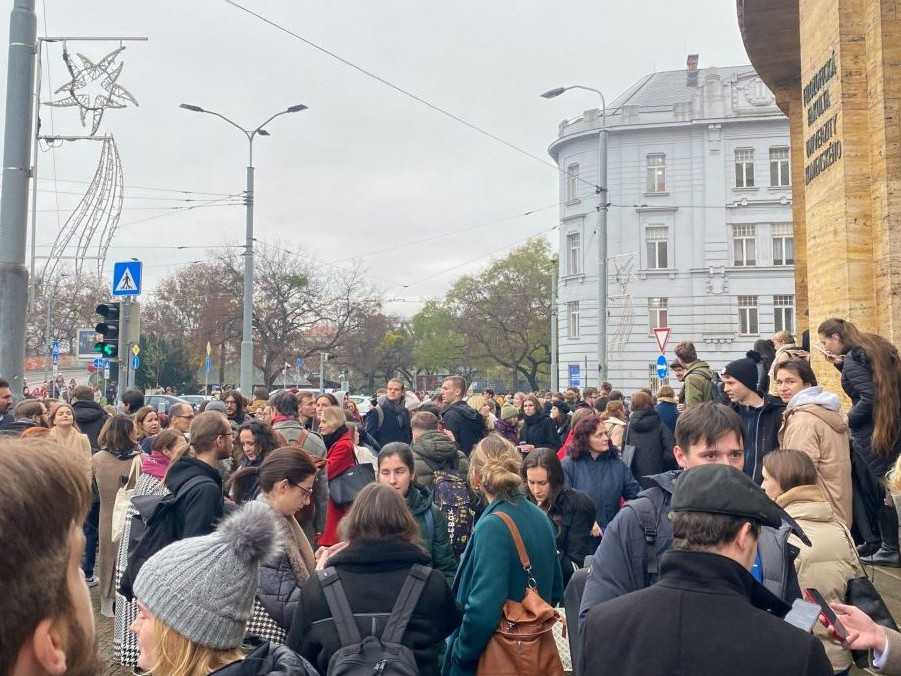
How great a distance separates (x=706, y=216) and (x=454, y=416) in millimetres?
39218

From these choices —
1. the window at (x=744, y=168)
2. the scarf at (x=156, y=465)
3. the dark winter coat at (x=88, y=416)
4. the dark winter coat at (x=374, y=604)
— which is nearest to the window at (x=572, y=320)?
the window at (x=744, y=168)

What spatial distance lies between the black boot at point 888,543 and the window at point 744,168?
41910mm

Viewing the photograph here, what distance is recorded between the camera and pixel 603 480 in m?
7.42

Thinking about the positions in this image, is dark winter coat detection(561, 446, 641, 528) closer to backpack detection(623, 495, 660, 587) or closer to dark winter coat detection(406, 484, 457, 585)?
dark winter coat detection(406, 484, 457, 585)

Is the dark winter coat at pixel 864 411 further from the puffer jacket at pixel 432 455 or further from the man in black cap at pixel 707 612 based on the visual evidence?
the man in black cap at pixel 707 612

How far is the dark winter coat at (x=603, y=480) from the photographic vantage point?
24.0ft

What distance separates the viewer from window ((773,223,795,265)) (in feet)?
153

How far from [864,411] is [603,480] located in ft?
7.29

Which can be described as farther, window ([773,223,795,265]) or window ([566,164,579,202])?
window ([566,164,579,202])

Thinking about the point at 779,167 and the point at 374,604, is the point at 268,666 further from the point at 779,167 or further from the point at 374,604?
the point at 779,167

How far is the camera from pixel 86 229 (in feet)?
129

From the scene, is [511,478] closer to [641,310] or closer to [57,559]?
[57,559]

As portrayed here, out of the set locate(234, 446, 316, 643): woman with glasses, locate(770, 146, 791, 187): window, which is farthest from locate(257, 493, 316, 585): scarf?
locate(770, 146, 791, 187): window

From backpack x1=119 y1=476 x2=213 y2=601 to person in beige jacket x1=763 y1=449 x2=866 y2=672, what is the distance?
3345mm
